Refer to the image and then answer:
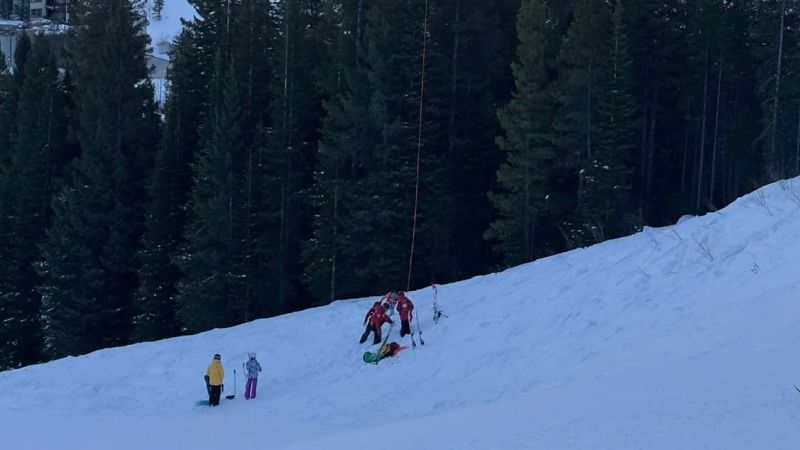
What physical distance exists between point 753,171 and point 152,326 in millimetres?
26922

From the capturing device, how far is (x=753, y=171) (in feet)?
117

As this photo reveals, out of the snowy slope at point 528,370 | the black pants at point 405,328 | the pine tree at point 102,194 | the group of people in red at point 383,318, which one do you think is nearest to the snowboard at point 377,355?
the snowy slope at point 528,370

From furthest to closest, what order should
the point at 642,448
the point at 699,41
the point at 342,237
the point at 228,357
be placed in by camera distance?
1. the point at 699,41
2. the point at 342,237
3. the point at 228,357
4. the point at 642,448

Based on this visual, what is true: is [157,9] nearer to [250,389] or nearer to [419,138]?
[419,138]

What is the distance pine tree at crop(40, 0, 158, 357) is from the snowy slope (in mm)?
12359

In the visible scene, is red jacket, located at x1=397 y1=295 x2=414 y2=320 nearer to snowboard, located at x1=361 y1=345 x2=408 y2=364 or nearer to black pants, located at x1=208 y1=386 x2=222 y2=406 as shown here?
snowboard, located at x1=361 y1=345 x2=408 y2=364

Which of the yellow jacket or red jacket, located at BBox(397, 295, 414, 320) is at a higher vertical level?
red jacket, located at BBox(397, 295, 414, 320)

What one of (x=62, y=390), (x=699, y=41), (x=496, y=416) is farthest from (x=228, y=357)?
(x=699, y=41)

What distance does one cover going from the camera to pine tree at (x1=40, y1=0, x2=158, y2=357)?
3306 centimetres

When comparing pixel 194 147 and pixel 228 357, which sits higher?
pixel 194 147

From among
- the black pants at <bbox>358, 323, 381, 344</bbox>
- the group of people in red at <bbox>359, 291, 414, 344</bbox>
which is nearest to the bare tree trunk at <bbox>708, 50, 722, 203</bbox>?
the group of people in red at <bbox>359, 291, 414, 344</bbox>

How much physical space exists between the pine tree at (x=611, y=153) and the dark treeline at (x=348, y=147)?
0.09 metres

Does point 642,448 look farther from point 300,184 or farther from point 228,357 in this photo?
point 300,184

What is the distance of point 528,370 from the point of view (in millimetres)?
13820
